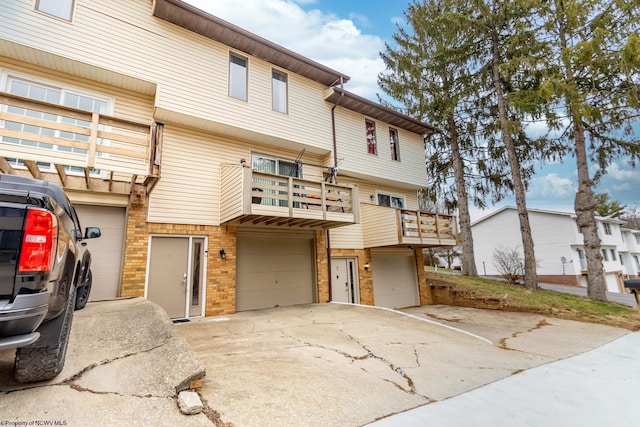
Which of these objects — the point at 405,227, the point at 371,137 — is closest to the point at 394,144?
the point at 371,137

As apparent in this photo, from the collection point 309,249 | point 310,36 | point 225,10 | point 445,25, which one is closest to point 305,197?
point 309,249

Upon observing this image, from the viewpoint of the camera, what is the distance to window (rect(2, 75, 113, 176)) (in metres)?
6.52

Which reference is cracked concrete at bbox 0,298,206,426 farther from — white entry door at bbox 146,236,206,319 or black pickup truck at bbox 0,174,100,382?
white entry door at bbox 146,236,206,319

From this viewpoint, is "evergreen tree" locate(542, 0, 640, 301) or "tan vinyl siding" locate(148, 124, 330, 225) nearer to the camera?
"tan vinyl siding" locate(148, 124, 330, 225)

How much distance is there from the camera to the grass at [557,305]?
944cm

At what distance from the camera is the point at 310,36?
15.2 metres

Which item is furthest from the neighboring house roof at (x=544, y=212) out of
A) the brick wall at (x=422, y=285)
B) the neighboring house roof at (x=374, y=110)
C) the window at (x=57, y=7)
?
the window at (x=57, y=7)

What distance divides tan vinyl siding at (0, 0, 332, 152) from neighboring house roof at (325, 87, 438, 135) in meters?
1.81

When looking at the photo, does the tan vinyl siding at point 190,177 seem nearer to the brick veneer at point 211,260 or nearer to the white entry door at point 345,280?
the brick veneer at point 211,260

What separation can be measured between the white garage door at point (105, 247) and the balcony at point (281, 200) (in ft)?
8.58

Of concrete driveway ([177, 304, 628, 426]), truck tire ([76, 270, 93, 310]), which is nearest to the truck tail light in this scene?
concrete driveway ([177, 304, 628, 426])

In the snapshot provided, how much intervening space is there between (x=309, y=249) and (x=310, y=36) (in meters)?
11.4

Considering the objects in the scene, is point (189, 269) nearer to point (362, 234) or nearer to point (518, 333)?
point (362, 234)

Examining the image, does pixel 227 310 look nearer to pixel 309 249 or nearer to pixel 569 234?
pixel 309 249
